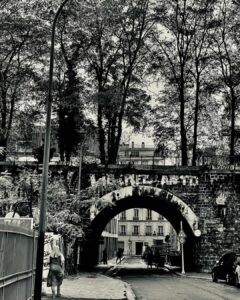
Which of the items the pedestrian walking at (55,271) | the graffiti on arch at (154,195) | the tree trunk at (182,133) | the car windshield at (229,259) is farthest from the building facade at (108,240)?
the pedestrian walking at (55,271)

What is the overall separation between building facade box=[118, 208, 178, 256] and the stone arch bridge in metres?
52.2

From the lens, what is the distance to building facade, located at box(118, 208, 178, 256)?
8125 centimetres

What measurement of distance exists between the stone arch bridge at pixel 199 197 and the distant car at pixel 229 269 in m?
5.26

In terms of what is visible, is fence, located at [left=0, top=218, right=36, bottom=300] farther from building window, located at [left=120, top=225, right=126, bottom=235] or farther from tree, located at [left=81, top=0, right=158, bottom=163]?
building window, located at [left=120, top=225, right=126, bottom=235]

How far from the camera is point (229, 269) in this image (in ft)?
74.0

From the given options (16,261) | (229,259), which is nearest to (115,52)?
(229,259)

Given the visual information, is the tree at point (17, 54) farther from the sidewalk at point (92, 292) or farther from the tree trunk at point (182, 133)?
the sidewalk at point (92, 292)

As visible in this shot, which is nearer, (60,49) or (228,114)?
(60,49)

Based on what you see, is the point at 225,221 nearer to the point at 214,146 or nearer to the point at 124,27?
the point at 214,146

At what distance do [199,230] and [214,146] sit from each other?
30.0ft

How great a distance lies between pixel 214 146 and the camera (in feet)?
119

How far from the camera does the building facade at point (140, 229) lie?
267ft

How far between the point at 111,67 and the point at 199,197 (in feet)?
33.7

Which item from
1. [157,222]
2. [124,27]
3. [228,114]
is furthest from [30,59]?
[157,222]
